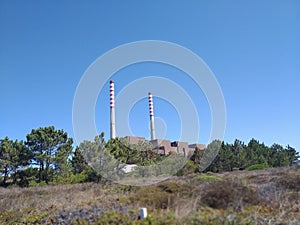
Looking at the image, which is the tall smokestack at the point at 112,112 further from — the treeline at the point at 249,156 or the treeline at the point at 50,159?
the treeline at the point at 249,156

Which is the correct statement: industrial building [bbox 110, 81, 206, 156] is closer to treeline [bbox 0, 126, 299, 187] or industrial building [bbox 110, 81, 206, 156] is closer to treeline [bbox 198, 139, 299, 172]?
treeline [bbox 198, 139, 299, 172]

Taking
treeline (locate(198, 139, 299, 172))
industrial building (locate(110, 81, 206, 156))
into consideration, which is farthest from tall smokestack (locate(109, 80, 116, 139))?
treeline (locate(198, 139, 299, 172))

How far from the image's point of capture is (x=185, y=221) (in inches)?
181

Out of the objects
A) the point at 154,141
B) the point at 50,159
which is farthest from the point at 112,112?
the point at 50,159

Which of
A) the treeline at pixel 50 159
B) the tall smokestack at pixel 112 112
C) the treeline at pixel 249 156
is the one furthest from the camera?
the tall smokestack at pixel 112 112

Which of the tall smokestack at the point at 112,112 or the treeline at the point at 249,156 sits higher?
the tall smokestack at the point at 112,112

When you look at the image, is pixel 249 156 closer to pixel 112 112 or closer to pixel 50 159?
pixel 112 112

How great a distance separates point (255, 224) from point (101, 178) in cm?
1401

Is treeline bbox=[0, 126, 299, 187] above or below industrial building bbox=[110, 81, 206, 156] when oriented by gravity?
below

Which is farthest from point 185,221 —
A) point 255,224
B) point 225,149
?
point 225,149

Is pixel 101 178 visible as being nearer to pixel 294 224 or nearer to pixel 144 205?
pixel 144 205

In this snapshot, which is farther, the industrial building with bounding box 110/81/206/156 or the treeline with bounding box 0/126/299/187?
the industrial building with bounding box 110/81/206/156

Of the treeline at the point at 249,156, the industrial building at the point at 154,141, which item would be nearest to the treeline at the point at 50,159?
the treeline at the point at 249,156

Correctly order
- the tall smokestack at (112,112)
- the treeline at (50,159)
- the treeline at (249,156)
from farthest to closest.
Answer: the tall smokestack at (112,112)
the treeline at (249,156)
the treeline at (50,159)
